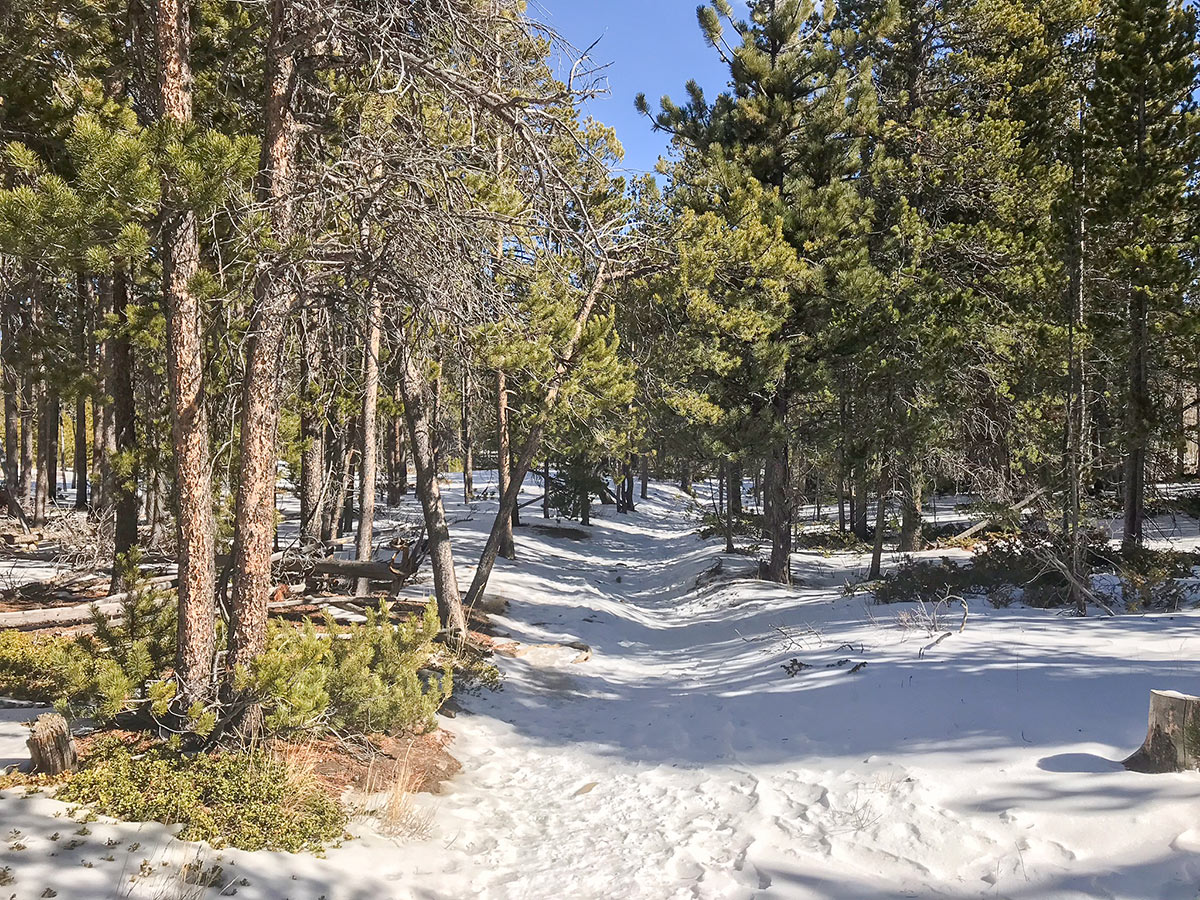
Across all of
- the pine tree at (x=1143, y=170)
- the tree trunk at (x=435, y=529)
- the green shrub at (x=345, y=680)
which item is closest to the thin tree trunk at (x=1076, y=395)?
the pine tree at (x=1143, y=170)

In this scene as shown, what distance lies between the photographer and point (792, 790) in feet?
19.3

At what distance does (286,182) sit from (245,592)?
Result: 10.8ft

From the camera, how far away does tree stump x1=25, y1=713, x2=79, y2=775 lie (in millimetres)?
4691

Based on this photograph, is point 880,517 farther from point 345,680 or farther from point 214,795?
point 214,795

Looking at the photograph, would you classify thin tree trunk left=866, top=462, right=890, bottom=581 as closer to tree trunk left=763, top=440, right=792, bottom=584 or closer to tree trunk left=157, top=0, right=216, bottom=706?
tree trunk left=763, top=440, right=792, bottom=584

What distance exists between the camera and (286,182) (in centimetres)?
586

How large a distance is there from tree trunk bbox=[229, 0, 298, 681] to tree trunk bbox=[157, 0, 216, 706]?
9.0 inches

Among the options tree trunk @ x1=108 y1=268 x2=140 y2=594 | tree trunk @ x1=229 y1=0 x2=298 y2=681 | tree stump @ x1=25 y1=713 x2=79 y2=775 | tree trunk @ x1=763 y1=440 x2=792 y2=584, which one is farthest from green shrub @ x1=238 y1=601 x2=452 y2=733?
tree trunk @ x1=763 y1=440 x2=792 y2=584

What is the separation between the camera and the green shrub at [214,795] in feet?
14.8

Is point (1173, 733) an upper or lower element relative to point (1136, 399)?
lower

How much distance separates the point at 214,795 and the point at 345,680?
4.00ft

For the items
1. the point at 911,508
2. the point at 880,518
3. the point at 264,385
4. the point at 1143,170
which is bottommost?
the point at 880,518

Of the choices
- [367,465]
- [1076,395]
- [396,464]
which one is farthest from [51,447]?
[1076,395]

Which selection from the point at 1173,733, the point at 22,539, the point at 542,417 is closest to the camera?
the point at 1173,733
